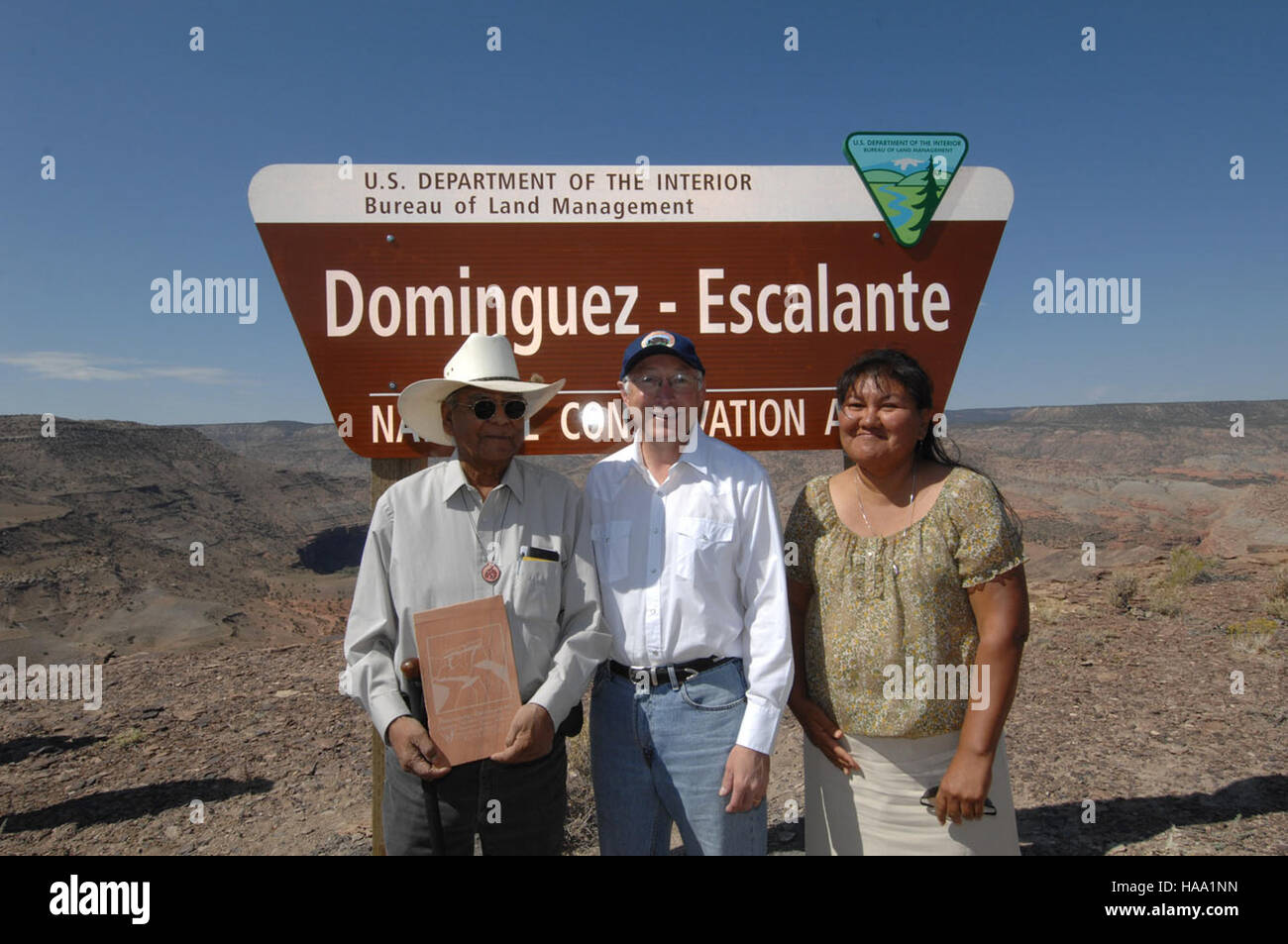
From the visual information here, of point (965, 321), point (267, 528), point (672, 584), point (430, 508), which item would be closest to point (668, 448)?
point (672, 584)

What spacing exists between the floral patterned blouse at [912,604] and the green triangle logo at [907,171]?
124cm

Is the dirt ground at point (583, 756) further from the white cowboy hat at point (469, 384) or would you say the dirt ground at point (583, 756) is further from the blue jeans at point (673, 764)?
the white cowboy hat at point (469, 384)

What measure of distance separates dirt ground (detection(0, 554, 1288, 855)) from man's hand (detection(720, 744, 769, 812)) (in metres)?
1.89

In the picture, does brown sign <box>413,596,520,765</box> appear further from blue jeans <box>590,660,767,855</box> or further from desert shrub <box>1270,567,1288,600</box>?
desert shrub <box>1270,567,1288,600</box>

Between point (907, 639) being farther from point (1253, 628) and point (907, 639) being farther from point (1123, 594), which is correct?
point (1123, 594)

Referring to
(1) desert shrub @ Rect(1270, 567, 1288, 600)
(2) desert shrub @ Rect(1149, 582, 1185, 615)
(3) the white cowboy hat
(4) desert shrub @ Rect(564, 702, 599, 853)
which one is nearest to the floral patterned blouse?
(3) the white cowboy hat

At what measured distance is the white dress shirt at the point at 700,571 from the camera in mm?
2113

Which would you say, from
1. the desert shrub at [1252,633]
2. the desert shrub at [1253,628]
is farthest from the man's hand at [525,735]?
the desert shrub at [1253,628]

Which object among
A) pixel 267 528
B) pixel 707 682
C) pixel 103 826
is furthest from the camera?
pixel 267 528

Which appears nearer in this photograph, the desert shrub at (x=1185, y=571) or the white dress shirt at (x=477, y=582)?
the white dress shirt at (x=477, y=582)

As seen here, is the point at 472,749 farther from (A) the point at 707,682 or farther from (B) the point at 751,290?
(B) the point at 751,290

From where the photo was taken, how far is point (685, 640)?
2.12 m

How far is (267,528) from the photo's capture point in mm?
23531

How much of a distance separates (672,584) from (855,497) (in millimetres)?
605
